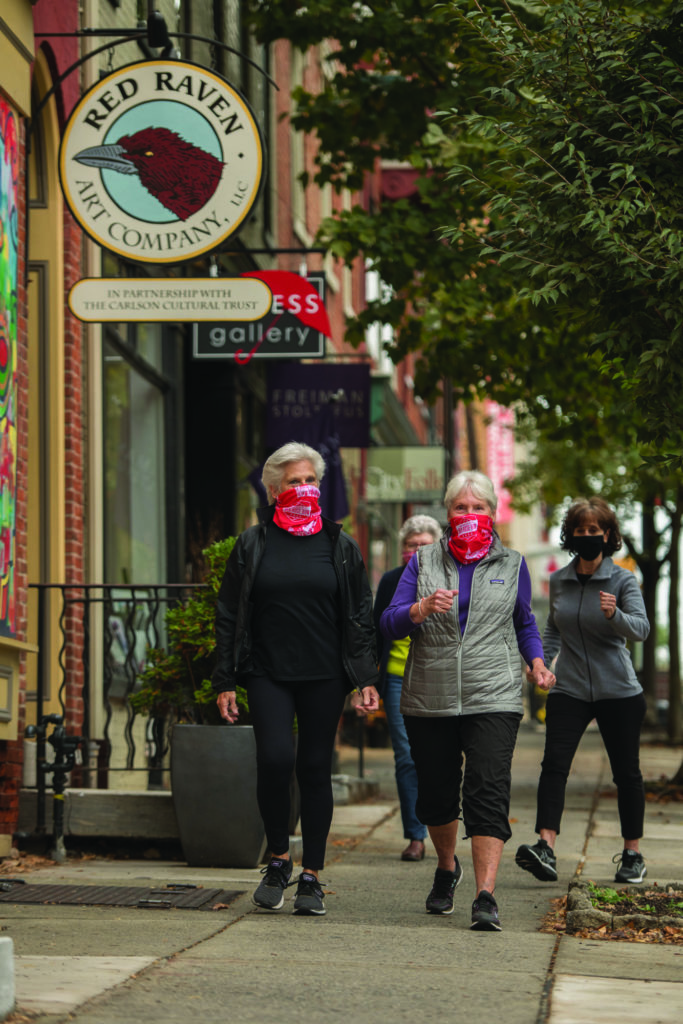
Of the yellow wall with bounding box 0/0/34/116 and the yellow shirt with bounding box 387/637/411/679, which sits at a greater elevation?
the yellow wall with bounding box 0/0/34/116

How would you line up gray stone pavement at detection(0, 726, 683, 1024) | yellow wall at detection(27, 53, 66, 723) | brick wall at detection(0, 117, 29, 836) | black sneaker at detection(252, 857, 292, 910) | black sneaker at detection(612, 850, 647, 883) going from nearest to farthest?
gray stone pavement at detection(0, 726, 683, 1024)
black sneaker at detection(252, 857, 292, 910)
black sneaker at detection(612, 850, 647, 883)
brick wall at detection(0, 117, 29, 836)
yellow wall at detection(27, 53, 66, 723)

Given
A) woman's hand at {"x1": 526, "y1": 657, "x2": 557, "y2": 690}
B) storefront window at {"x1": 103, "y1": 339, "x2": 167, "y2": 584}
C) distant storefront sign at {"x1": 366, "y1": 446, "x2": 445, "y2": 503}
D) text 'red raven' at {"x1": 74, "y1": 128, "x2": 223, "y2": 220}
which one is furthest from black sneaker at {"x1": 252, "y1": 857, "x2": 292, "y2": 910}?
distant storefront sign at {"x1": 366, "y1": 446, "x2": 445, "y2": 503}

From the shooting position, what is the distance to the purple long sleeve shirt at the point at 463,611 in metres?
6.16

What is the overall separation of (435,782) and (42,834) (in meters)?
2.77

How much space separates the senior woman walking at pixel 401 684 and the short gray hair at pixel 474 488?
1633mm

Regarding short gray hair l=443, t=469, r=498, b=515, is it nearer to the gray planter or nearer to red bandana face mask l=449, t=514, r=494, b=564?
red bandana face mask l=449, t=514, r=494, b=564

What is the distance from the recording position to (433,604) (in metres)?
5.90

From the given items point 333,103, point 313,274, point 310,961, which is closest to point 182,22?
point 333,103

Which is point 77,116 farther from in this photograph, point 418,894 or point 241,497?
point 241,497

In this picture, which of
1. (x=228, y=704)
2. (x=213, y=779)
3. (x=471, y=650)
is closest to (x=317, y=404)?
(x=213, y=779)

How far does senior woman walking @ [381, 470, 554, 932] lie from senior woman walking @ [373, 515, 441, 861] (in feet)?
5.31

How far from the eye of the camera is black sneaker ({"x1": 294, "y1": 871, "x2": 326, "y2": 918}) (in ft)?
20.3

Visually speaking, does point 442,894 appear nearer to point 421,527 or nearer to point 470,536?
point 470,536

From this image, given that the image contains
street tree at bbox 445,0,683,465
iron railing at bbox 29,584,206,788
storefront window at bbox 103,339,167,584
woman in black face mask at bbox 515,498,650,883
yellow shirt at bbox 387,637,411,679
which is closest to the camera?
street tree at bbox 445,0,683,465
